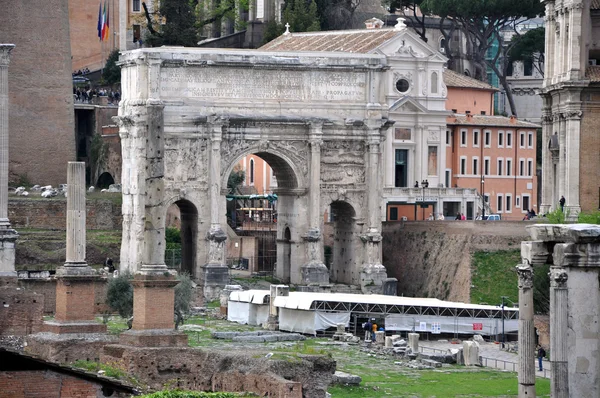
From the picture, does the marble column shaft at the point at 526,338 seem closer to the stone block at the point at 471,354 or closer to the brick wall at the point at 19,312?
the brick wall at the point at 19,312

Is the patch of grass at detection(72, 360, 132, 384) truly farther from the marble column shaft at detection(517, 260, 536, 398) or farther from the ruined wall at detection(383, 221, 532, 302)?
the ruined wall at detection(383, 221, 532, 302)

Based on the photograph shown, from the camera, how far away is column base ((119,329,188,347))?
43719mm

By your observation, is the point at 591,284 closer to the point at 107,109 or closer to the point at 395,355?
the point at 395,355

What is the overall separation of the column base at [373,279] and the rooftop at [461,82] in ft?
63.5

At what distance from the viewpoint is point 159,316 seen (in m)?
44.1

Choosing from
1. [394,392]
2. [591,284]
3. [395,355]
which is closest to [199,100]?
[395,355]

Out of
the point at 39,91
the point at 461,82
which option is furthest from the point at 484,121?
the point at 39,91

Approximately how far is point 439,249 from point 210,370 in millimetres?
34229

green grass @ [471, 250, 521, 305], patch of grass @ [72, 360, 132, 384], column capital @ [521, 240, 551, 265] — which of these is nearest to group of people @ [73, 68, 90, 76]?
green grass @ [471, 250, 521, 305]

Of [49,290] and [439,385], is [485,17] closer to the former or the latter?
[49,290]

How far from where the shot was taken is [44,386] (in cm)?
3619

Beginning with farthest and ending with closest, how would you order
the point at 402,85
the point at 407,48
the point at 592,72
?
the point at 402,85 < the point at 407,48 < the point at 592,72

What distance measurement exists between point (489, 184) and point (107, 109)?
1796 centimetres

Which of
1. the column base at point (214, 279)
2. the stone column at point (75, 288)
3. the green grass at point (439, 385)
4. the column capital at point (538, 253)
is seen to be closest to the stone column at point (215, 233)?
the column base at point (214, 279)
